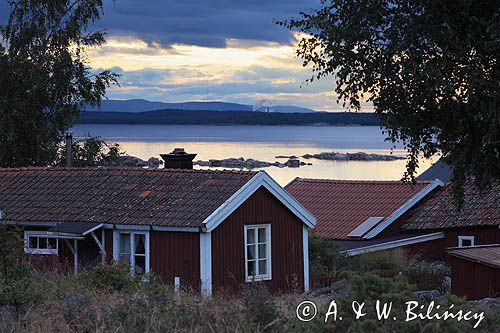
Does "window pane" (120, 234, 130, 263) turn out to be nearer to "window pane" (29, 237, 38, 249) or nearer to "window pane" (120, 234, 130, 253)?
"window pane" (120, 234, 130, 253)

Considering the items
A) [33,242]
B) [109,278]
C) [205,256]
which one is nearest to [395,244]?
[205,256]

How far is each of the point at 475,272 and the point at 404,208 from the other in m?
15.2

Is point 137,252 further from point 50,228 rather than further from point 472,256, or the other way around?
point 472,256

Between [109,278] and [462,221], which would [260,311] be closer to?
[109,278]

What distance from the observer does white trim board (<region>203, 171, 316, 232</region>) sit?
870 inches

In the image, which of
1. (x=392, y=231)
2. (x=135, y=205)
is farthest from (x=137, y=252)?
(x=392, y=231)

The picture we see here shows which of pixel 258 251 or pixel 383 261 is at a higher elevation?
pixel 258 251

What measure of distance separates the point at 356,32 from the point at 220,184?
7108 mm

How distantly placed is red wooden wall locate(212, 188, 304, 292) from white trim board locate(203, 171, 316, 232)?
0.54 ft

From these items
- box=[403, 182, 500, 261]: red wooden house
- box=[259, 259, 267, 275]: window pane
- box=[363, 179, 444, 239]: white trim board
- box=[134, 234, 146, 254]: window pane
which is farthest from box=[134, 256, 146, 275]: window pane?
box=[403, 182, 500, 261]: red wooden house

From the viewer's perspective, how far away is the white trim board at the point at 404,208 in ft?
116

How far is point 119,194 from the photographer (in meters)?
24.3

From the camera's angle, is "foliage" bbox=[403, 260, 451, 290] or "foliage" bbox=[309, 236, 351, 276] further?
"foliage" bbox=[309, 236, 351, 276]

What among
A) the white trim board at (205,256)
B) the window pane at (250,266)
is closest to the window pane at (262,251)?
the window pane at (250,266)
